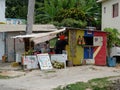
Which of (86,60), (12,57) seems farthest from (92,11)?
(86,60)

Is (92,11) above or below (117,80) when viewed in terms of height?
above

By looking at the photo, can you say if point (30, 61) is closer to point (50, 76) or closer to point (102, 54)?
point (50, 76)

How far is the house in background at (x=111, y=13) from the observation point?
103 feet

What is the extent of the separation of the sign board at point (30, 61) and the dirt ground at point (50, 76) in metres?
0.62

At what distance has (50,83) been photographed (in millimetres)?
16469

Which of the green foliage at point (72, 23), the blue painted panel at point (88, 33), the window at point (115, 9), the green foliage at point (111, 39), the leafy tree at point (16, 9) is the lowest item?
the green foliage at point (111, 39)

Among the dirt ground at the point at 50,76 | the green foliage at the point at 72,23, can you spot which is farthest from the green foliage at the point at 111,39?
the green foliage at the point at 72,23

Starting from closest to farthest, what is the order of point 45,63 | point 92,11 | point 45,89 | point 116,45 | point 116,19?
point 45,89
point 45,63
point 116,45
point 116,19
point 92,11

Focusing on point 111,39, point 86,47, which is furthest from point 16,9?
point 86,47

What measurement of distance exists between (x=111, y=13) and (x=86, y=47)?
10814mm

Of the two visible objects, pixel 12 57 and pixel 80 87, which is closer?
pixel 80 87

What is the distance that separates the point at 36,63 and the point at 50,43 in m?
4.47

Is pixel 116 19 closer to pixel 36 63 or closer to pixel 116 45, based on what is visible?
pixel 116 45

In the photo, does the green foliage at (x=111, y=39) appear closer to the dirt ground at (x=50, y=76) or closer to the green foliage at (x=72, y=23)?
the dirt ground at (x=50, y=76)
